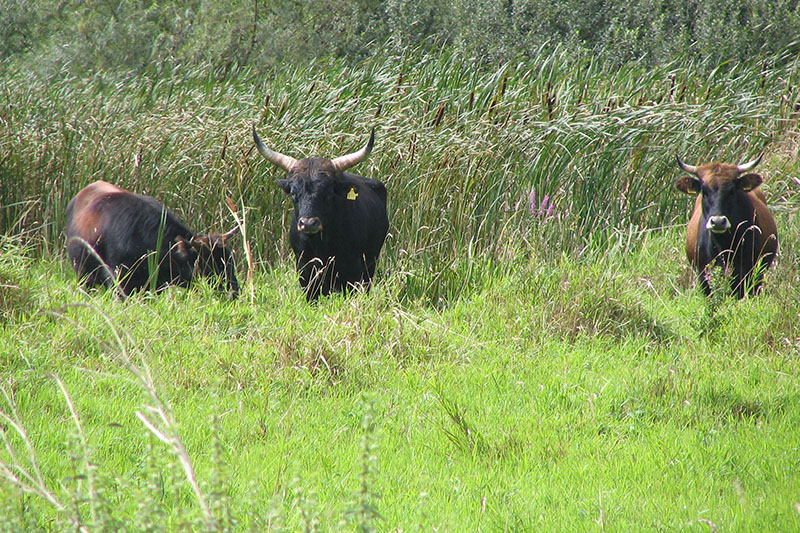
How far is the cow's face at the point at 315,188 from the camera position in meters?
7.46

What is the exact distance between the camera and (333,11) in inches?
881

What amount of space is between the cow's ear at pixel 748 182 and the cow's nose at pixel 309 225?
136 inches

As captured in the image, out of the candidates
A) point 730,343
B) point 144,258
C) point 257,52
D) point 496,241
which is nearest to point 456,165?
point 496,241

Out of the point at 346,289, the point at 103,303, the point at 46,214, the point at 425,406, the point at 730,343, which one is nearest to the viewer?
the point at 425,406

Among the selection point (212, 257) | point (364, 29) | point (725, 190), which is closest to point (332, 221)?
point (212, 257)

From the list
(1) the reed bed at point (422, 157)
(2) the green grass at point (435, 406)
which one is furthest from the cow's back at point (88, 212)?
(2) the green grass at point (435, 406)

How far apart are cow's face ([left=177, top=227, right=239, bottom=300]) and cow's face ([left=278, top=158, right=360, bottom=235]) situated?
0.58 meters

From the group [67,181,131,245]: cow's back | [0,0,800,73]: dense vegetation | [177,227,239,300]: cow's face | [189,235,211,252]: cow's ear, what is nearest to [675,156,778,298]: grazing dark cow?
[177,227,239,300]: cow's face

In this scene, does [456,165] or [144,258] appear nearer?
[144,258]

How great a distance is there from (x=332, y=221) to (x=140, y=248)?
161 cm

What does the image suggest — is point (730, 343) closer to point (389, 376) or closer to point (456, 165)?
point (389, 376)

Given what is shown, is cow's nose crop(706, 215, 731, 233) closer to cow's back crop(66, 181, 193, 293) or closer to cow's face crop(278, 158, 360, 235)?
cow's face crop(278, 158, 360, 235)

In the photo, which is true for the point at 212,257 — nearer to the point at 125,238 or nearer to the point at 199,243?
the point at 199,243

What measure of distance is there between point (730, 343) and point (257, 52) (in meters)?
18.1
